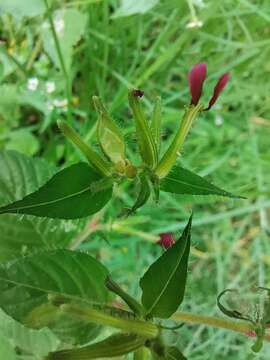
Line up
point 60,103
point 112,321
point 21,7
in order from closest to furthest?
1. point 112,321
2. point 21,7
3. point 60,103

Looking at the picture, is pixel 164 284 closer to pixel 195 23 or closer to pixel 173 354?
pixel 173 354

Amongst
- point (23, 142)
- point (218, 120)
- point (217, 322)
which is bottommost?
point (218, 120)

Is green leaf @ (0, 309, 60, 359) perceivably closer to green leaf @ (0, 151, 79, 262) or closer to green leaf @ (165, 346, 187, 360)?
green leaf @ (0, 151, 79, 262)

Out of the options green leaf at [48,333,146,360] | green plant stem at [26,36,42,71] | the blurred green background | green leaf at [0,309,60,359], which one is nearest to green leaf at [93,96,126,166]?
green leaf at [48,333,146,360]

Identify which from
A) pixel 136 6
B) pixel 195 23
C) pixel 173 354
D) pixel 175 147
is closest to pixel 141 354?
pixel 173 354

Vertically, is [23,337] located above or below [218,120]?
above

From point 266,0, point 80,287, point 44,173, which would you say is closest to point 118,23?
point 266,0

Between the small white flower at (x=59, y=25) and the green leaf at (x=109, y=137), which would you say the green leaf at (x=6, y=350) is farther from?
the small white flower at (x=59, y=25)
